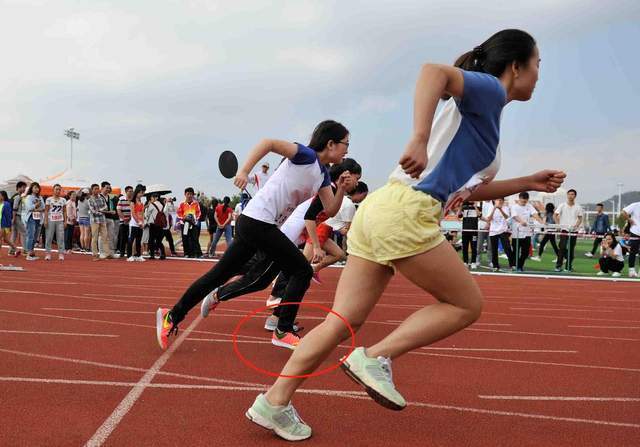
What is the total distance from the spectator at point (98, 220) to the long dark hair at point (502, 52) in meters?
13.5

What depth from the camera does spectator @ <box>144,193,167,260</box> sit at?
1535 cm

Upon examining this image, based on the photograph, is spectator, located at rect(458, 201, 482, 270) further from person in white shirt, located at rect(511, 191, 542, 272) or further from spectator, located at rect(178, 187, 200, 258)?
spectator, located at rect(178, 187, 200, 258)

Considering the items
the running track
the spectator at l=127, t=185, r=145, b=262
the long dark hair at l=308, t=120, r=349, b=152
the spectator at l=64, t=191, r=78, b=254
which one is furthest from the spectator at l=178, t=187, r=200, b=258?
the long dark hair at l=308, t=120, r=349, b=152

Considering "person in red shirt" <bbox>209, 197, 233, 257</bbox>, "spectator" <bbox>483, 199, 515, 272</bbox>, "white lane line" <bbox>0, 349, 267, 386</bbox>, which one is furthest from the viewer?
"person in red shirt" <bbox>209, 197, 233, 257</bbox>

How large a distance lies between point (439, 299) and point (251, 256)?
2191 mm

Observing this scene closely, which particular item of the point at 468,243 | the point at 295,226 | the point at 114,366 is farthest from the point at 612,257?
the point at 114,366

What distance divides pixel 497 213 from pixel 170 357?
37.7 feet

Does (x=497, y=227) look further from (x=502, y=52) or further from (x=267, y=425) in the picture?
(x=267, y=425)

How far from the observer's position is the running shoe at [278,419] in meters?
2.64

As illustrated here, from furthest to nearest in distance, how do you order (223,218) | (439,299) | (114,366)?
(223,218)
(114,366)
(439,299)

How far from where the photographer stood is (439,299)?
8.28 feet

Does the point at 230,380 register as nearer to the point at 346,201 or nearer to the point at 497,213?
the point at 346,201

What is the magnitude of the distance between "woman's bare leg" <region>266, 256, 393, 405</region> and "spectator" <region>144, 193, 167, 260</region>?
13.4 m

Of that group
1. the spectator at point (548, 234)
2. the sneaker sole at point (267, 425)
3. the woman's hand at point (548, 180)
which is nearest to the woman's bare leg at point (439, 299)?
the sneaker sole at point (267, 425)
